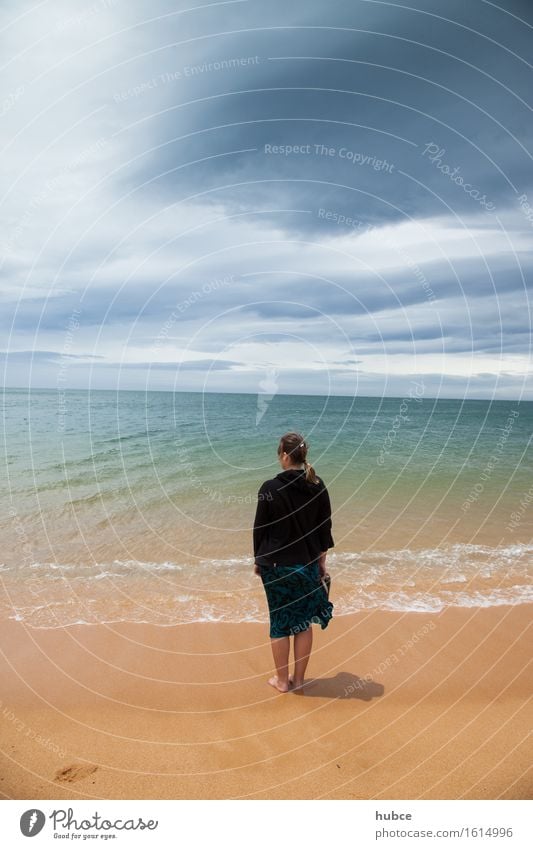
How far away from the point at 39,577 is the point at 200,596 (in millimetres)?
3127

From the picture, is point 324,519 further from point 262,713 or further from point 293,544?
point 262,713

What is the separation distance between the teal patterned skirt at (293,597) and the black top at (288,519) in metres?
0.10

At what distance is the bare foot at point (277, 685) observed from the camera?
5312mm

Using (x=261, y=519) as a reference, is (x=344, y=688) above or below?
below

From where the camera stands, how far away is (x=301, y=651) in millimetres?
5270

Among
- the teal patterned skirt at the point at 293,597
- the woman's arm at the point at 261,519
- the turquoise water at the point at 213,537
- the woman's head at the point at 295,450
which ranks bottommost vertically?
the turquoise water at the point at 213,537

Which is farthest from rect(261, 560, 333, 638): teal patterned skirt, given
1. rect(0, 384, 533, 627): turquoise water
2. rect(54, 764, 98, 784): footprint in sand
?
rect(0, 384, 533, 627): turquoise water

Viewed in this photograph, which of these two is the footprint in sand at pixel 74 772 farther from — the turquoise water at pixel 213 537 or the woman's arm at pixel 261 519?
the turquoise water at pixel 213 537

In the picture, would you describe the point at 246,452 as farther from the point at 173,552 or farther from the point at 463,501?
the point at 173,552

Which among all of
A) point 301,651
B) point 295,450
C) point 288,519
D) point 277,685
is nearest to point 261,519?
point 288,519

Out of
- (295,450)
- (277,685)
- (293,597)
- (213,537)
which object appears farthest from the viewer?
(213,537)

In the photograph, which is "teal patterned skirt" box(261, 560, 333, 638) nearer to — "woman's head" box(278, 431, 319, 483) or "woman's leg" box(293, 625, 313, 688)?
"woman's leg" box(293, 625, 313, 688)

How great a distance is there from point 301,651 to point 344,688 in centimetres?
68

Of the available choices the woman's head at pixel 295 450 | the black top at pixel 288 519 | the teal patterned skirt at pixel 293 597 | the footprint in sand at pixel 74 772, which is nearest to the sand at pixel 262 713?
the footprint in sand at pixel 74 772
